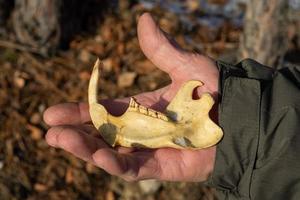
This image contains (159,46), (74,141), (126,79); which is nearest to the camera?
(74,141)

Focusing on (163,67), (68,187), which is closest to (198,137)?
(163,67)

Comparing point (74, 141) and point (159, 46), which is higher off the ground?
point (159, 46)

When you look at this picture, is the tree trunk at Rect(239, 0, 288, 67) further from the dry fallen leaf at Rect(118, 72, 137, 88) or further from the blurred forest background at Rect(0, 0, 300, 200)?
the dry fallen leaf at Rect(118, 72, 137, 88)

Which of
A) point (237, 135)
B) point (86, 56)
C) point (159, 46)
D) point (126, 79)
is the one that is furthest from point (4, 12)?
point (237, 135)

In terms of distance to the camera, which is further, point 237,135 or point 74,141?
point 237,135

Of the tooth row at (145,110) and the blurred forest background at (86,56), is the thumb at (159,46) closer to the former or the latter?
the tooth row at (145,110)

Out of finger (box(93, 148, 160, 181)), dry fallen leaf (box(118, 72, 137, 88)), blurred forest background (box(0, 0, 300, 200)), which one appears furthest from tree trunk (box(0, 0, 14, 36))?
finger (box(93, 148, 160, 181))

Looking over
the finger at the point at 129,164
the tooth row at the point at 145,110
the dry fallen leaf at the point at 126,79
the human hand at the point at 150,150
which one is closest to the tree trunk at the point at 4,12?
the dry fallen leaf at the point at 126,79

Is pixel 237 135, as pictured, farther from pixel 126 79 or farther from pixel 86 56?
pixel 86 56
